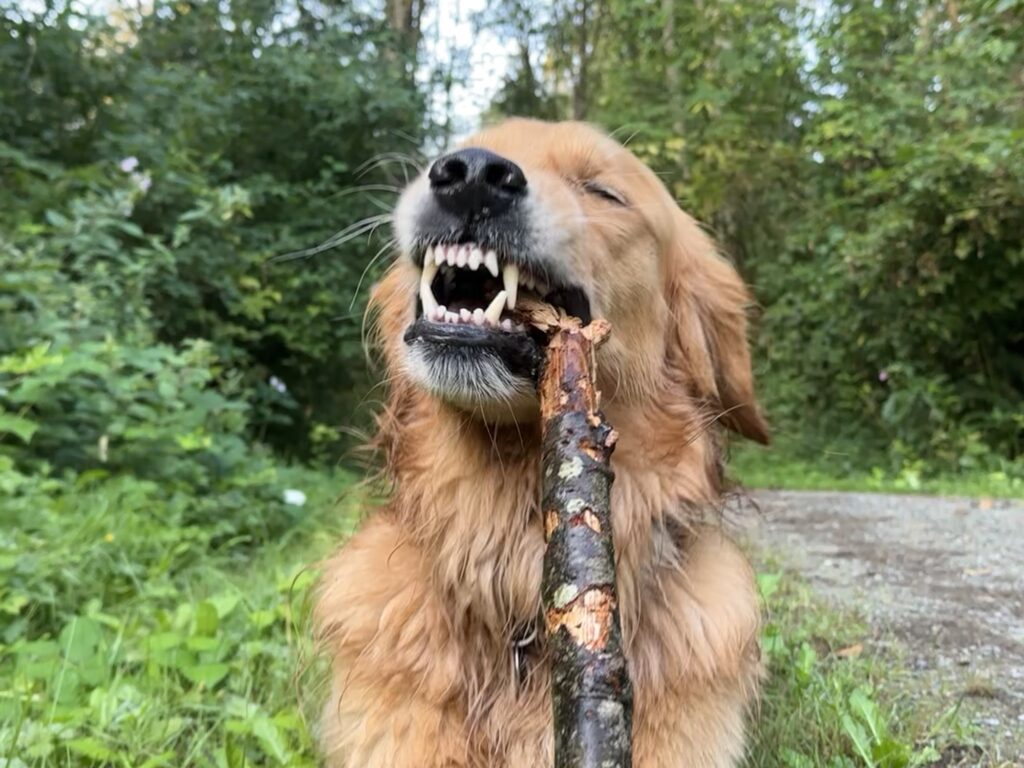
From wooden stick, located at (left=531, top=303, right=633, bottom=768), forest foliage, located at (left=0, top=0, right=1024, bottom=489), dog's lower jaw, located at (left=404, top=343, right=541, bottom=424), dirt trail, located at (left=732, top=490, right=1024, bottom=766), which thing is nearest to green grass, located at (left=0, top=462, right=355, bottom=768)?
forest foliage, located at (left=0, top=0, right=1024, bottom=489)

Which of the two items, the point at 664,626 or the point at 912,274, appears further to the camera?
the point at 912,274

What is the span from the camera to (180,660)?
2359 millimetres

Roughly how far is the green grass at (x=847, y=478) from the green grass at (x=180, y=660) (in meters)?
2.54

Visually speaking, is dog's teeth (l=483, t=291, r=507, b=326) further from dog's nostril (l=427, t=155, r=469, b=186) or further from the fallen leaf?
the fallen leaf

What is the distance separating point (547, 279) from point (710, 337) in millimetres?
746

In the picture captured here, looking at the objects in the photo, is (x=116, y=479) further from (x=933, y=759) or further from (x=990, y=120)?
(x=990, y=120)

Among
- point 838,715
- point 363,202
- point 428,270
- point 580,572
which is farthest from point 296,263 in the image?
point 580,572

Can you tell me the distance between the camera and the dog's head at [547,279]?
70.9 inches

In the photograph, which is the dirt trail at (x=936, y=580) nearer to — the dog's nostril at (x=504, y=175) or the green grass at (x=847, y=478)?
the green grass at (x=847, y=478)

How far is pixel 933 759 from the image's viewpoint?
192 centimetres

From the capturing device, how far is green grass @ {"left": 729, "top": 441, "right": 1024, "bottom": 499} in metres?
6.67

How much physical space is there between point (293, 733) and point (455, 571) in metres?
0.64

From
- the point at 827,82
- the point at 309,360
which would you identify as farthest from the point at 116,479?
the point at 827,82

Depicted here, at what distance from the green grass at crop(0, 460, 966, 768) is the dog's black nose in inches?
38.8
